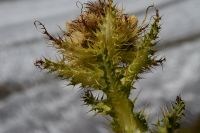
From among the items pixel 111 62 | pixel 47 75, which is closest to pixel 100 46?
pixel 111 62

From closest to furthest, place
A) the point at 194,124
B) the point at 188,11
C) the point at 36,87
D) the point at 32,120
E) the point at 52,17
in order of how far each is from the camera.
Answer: the point at 194,124
the point at 32,120
the point at 36,87
the point at 52,17
the point at 188,11

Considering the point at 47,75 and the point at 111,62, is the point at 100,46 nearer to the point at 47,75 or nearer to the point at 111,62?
the point at 111,62

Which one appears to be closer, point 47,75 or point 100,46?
point 100,46

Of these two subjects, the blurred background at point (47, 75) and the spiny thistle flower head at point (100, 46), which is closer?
the spiny thistle flower head at point (100, 46)

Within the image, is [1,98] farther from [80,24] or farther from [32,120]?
[80,24]

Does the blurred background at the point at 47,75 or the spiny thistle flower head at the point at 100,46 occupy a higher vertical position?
the blurred background at the point at 47,75

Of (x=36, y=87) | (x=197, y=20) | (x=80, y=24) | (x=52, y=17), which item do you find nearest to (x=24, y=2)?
(x=52, y=17)

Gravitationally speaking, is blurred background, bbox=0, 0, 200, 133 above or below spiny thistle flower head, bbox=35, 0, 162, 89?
above

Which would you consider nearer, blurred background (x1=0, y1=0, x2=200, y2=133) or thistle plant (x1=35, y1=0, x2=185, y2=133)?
thistle plant (x1=35, y1=0, x2=185, y2=133)
